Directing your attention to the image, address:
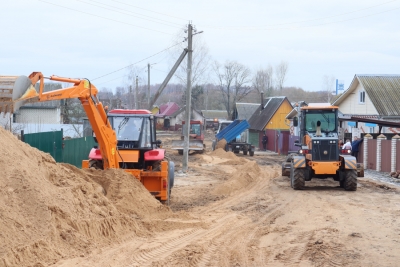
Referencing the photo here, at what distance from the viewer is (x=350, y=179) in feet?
57.6

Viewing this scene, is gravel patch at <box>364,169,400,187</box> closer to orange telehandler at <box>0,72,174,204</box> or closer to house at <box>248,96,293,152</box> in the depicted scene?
orange telehandler at <box>0,72,174,204</box>

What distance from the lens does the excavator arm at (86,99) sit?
9.39 metres

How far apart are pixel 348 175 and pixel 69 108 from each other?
90.2 ft

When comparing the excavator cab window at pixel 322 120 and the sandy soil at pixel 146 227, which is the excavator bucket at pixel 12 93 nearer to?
the sandy soil at pixel 146 227

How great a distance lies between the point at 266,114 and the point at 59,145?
3740 cm

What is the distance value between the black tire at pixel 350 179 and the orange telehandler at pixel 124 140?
6597 mm

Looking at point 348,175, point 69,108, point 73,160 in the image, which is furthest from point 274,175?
point 69,108

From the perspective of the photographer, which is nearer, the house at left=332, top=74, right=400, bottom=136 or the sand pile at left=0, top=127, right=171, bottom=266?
the sand pile at left=0, top=127, right=171, bottom=266

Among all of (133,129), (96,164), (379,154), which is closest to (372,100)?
(379,154)

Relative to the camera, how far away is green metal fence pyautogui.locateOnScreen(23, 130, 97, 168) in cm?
1876

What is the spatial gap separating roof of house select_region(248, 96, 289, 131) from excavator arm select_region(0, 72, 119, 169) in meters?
42.2

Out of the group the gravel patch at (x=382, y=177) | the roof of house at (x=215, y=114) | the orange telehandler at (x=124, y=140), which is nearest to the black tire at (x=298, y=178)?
the gravel patch at (x=382, y=177)

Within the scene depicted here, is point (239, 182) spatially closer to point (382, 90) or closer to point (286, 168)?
point (286, 168)

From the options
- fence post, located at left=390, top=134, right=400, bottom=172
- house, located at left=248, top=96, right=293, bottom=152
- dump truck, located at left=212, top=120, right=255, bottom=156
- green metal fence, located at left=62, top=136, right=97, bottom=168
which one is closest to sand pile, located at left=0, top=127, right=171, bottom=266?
green metal fence, located at left=62, top=136, right=97, bottom=168
